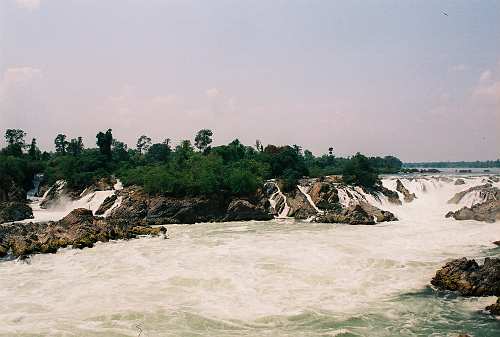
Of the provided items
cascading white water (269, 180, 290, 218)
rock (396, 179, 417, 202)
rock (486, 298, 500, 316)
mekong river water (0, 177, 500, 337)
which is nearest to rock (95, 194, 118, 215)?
mekong river water (0, 177, 500, 337)

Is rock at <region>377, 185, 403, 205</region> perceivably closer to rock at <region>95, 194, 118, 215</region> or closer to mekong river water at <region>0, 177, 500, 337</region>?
mekong river water at <region>0, 177, 500, 337</region>

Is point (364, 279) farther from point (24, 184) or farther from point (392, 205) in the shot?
point (24, 184)

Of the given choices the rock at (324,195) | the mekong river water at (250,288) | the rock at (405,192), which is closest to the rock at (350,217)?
the rock at (324,195)

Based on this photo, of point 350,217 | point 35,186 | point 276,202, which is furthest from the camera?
point 35,186

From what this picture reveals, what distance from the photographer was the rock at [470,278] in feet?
52.3

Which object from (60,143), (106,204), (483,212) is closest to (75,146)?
(60,143)

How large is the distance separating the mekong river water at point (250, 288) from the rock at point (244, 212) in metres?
7.92

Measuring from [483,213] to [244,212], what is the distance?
1859 cm

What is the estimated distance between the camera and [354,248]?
25.1 metres

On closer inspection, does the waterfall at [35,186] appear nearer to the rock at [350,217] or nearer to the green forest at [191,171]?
the green forest at [191,171]

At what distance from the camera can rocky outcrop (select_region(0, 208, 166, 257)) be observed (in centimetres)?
2470

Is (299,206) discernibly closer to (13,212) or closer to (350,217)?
(350,217)

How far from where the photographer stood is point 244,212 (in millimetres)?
38812

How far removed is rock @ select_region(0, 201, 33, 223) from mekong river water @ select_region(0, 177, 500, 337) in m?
14.0
